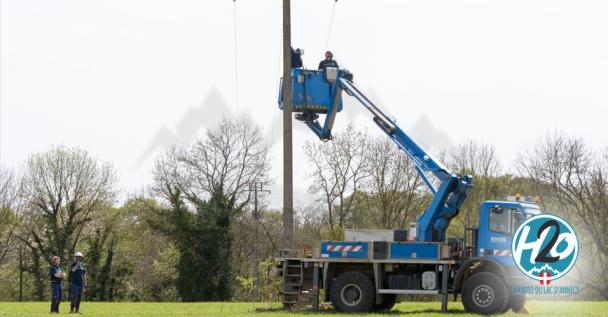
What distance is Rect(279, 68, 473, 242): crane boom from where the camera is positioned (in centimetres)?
2580

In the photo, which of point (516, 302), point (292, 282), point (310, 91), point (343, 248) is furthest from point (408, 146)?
point (516, 302)

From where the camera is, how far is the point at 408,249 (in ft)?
81.9

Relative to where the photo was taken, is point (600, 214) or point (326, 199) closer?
point (600, 214)

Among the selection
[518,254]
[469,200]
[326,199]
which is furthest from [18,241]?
[518,254]

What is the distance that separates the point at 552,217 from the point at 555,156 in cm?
3246

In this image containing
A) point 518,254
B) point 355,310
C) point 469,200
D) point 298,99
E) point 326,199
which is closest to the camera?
point 518,254

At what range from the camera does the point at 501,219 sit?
78.8ft

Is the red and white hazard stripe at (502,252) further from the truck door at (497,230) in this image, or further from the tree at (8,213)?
the tree at (8,213)

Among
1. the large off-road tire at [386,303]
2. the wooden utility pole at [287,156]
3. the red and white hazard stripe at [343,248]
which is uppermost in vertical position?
the wooden utility pole at [287,156]

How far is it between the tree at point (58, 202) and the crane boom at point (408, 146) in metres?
36.0

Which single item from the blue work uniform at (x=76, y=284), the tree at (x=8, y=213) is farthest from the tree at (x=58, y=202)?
the blue work uniform at (x=76, y=284)

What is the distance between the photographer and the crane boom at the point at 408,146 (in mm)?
25797

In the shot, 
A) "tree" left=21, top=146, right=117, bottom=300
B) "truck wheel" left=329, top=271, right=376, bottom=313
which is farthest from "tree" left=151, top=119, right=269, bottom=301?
"truck wheel" left=329, top=271, right=376, bottom=313

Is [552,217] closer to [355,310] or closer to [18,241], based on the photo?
[355,310]
